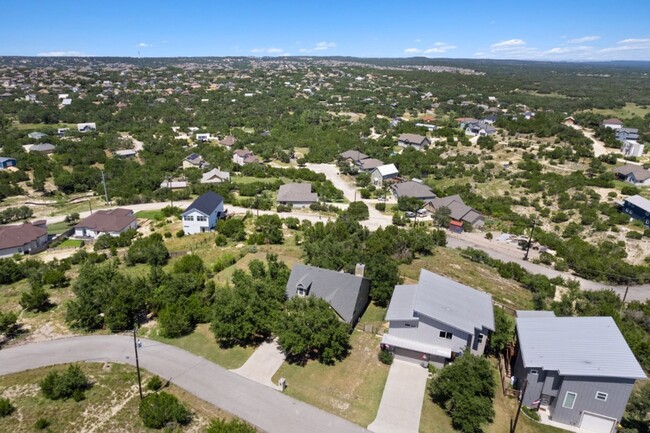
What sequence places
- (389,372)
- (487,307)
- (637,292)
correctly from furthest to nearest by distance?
(637,292)
(487,307)
(389,372)

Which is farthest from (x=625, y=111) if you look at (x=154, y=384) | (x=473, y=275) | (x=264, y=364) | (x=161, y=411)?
(x=161, y=411)

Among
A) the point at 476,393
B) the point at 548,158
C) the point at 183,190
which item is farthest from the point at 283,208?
the point at 548,158

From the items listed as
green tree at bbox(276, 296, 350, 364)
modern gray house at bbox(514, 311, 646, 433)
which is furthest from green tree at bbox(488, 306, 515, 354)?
green tree at bbox(276, 296, 350, 364)

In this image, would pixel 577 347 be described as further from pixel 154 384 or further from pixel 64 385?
pixel 64 385

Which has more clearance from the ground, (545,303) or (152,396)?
(152,396)

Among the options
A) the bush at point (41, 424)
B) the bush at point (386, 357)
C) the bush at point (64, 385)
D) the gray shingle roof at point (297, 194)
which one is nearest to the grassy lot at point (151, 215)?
the gray shingle roof at point (297, 194)

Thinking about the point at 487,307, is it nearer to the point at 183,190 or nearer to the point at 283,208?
the point at 283,208
